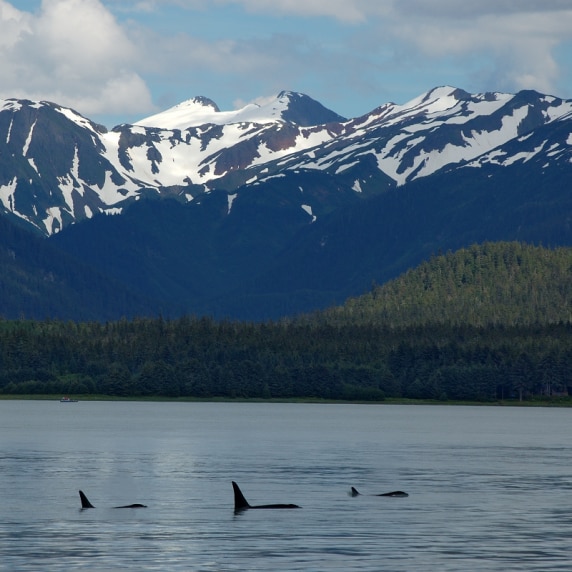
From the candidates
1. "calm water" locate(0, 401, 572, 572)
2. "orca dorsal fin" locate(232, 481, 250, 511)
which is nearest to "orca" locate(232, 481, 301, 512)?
"orca dorsal fin" locate(232, 481, 250, 511)

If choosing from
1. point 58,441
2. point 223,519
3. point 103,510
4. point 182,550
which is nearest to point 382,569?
point 182,550

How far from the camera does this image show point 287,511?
3578 inches

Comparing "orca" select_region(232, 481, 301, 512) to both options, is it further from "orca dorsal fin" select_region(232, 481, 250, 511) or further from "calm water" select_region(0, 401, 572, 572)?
"calm water" select_region(0, 401, 572, 572)

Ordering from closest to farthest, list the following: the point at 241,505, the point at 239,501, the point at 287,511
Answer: the point at 287,511
the point at 239,501
the point at 241,505

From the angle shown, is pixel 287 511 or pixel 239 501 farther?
pixel 239 501

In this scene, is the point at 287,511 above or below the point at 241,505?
below

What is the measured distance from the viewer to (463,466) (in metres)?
132

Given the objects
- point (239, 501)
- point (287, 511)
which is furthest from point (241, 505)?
point (287, 511)

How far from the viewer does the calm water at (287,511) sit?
71.8m

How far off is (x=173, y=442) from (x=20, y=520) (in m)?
83.2

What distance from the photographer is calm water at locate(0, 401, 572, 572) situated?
7181 cm

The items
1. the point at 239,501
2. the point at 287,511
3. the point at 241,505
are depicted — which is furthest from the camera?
the point at 241,505

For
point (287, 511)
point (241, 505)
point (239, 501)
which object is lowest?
point (287, 511)

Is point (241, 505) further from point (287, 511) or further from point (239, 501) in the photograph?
point (287, 511)
